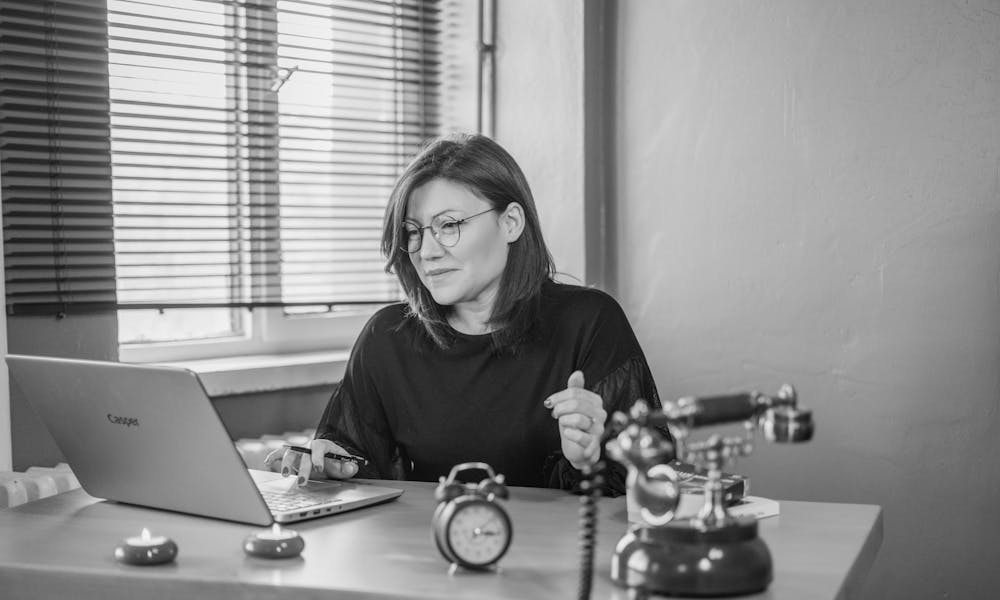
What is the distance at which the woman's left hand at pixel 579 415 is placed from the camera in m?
1.68

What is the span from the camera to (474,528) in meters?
1.34

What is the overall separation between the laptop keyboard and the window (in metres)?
0.87

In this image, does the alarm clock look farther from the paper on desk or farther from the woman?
the woman

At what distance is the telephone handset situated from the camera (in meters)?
1.11

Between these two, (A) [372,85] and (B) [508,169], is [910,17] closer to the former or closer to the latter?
(B) [508,169]

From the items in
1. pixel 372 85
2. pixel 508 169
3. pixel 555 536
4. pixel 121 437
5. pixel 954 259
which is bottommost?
pixel 555 536

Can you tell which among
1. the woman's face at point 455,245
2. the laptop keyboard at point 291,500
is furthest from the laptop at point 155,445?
the woman's face at point 455,245

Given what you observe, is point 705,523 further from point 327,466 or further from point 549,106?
point 549,106

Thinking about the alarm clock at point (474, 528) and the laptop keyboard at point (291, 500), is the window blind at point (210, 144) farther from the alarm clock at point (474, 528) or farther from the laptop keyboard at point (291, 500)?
the alarm clock at point (474, 528)

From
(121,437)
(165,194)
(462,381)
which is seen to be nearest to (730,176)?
(462,381)

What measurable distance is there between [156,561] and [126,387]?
0.26m

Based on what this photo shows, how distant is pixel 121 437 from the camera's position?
160cm

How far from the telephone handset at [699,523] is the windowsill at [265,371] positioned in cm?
156

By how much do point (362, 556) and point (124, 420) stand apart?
0.41 metres
